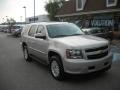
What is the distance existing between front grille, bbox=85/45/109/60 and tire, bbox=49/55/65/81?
943 mm

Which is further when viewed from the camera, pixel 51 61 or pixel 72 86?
pixel 51 61

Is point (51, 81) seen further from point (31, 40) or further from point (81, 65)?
point (31, 40)

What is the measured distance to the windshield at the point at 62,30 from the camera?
24.2ft

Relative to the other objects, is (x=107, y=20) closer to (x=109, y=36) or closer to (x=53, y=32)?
(x=109, y=36)

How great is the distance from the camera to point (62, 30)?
25.0ft

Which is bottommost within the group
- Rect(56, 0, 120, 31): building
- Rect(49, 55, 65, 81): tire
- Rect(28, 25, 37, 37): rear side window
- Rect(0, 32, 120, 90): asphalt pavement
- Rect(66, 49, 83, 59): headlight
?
Rect(0, 32, 120, 90): asphalt pavement

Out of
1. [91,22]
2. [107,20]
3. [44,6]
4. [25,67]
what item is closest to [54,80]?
[25,67]

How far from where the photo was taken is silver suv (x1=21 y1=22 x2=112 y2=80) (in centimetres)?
591

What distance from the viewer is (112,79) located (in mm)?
6555

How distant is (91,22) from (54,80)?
60.9ft

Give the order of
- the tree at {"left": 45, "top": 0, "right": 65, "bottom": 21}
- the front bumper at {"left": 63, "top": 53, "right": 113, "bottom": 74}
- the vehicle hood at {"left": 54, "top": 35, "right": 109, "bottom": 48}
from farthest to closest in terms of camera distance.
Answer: the tree at {"left": 45, "top": 0, "right": 65, "bottom": 21}
the vehicle hood at {"left": 54, "top": 35, "right": 109, "bottom": 48}
the front bumper at {"left": 63, "top": 53, "right": 113, "bottom": 74}

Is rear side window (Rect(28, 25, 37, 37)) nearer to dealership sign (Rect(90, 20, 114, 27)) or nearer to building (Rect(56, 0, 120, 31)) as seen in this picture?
building (Rect(56, 0, 120, 31))

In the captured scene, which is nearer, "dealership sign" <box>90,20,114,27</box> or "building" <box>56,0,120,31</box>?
"building" <box>56,0,120,31</box>

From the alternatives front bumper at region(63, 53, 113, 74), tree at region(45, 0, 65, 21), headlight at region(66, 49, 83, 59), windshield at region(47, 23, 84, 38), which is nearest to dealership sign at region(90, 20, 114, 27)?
windshield at region(47, 23, 84, 38)
